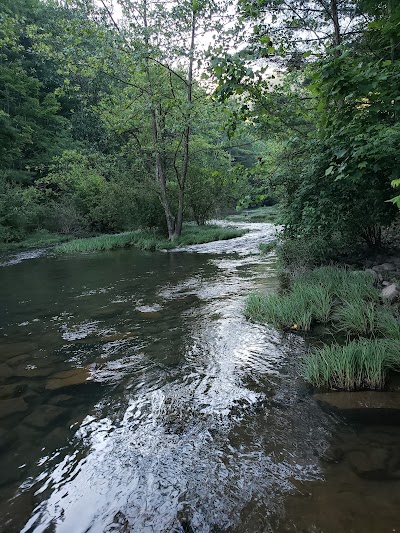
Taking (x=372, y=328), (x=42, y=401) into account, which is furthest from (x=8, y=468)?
(x=372, y=328)

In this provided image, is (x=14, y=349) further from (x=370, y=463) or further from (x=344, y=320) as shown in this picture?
(x=344, y=320)

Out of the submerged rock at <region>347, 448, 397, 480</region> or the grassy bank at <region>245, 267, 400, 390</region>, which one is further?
the grassy bank at <region>245, 267, 400, 390</region>

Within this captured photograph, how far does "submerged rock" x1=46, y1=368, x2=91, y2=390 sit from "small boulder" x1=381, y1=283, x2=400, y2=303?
476 centimetres

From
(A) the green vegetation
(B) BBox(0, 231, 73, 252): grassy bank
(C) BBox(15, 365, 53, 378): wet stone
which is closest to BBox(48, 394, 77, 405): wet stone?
(C) BBox(15, 365, 53, 378): wet stone

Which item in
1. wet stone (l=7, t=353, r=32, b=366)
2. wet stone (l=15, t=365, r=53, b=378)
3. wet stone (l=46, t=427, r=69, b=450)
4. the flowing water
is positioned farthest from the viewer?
wet stone (l=7, t=353, r=32, b=366)

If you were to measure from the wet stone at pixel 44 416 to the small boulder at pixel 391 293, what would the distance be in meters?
5.05

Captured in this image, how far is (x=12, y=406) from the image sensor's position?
12.5 feet

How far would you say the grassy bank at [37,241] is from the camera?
1989cm

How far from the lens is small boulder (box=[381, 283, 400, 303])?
18.5ft

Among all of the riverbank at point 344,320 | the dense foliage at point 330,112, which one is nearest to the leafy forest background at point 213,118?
the dense foliage at point 330,112

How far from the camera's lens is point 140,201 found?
20.7 metres

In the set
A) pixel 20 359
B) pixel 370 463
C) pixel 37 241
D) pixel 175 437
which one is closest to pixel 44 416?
pixel 175 437

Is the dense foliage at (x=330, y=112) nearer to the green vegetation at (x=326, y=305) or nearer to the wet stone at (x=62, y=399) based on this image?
the green vegetation at (x=326, y=305)

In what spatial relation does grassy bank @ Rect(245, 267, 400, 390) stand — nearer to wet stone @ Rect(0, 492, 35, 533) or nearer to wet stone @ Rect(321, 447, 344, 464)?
wet stone @ Rect(321, 447, 344, 464)
